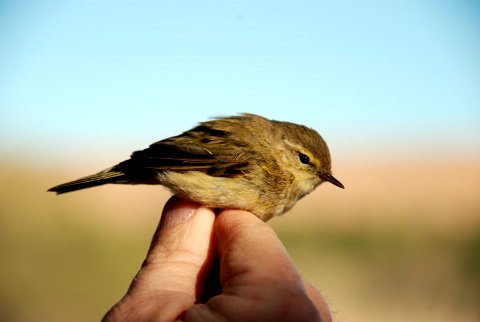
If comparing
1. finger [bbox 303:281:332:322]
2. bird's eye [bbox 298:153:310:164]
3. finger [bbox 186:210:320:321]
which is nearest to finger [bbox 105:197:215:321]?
finger [bbox 186:210:320:321]

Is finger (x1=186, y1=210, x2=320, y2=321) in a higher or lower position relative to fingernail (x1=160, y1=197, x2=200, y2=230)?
lower

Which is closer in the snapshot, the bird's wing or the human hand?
the human hand

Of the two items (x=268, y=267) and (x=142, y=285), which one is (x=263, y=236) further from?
(x=142, y=285)

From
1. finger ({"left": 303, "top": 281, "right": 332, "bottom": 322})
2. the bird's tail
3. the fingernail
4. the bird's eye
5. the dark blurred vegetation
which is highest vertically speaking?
the bird's eye

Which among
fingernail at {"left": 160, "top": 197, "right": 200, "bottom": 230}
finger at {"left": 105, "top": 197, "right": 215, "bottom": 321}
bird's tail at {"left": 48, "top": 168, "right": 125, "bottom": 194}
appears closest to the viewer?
finger at {"left": 105, "top": 197, "right": 215, "bottom": 321}

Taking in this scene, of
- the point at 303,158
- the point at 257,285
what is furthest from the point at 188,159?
the point at 257,285

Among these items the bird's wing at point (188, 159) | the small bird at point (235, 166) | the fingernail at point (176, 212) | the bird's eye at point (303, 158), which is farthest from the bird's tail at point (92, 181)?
the bird's eye at point (303, 158)

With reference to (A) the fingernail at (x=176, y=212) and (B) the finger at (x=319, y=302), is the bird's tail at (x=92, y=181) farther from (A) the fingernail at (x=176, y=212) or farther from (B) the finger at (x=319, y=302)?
(B) the finger at (x=319, y=302)

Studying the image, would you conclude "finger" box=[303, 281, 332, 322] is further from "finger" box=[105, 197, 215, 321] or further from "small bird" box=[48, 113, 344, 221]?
"small bird" box=[48, 113, 344, 221]

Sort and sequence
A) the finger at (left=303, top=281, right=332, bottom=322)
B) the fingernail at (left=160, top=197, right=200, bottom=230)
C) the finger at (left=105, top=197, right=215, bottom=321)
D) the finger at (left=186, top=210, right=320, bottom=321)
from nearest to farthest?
the finger at (left=186, top=210, right=320, bottom=321) < the finger at (left=105, top=197, right=215, bottom=321) < the finger at (left=303, top=281, right=332, bottom=322) < the fingernail at (left=160, top=197, right=200, bottom=230)
